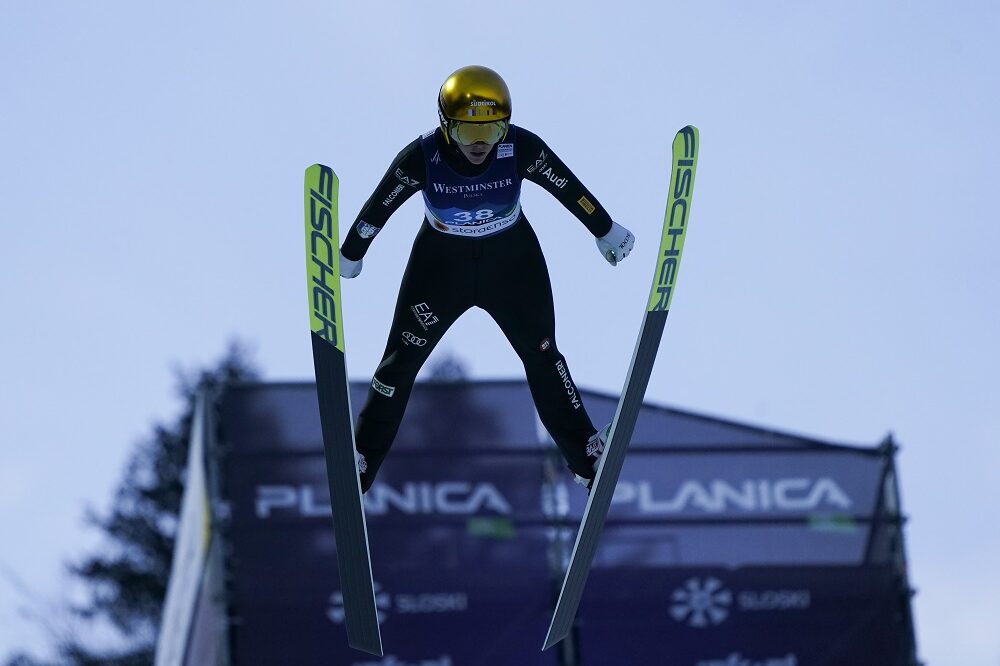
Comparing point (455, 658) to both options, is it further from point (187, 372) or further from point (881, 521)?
point (187, 372)

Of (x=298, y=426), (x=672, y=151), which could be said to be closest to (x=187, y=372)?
(x=298, y=426)

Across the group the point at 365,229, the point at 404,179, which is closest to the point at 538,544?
the point at 365,229

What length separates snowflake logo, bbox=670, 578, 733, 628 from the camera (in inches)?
608

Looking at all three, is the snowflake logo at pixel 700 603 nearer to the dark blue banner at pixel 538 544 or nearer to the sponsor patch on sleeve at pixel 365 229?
the dark blue banner at pixel 538 544

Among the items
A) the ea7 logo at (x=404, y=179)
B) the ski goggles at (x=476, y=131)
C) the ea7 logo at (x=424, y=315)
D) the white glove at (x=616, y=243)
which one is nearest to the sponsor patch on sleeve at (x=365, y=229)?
the ea7 logo at (x=404, y=179)

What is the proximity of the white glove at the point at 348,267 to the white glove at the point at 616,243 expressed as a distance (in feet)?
3.79

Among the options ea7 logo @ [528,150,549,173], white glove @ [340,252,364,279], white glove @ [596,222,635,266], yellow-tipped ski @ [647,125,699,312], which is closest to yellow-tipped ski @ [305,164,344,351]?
white glove @ [340,252,364,279]

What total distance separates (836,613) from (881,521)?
93cm

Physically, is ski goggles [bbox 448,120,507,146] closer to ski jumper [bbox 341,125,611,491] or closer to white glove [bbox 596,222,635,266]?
ski jumper [bbox 341,125,611,491]

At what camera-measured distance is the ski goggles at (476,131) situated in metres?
8.15

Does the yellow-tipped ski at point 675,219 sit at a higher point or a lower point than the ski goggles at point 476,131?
lower

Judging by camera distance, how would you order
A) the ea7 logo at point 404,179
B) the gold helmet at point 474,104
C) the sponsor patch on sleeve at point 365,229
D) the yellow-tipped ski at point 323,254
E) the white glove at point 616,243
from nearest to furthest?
the gold helmet at point 474,104
the yellow-tipped ski at point 323,254
the ea7 logo at point 404,179
the sponsor patch on sleeve at point 365,229
the white glove at point 616,243

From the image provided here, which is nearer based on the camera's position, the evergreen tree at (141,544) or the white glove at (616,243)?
the white glove at (616,243)

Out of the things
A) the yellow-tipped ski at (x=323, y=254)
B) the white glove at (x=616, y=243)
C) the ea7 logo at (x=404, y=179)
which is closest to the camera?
the yellow-tipped ski at (x=323, y=254)
